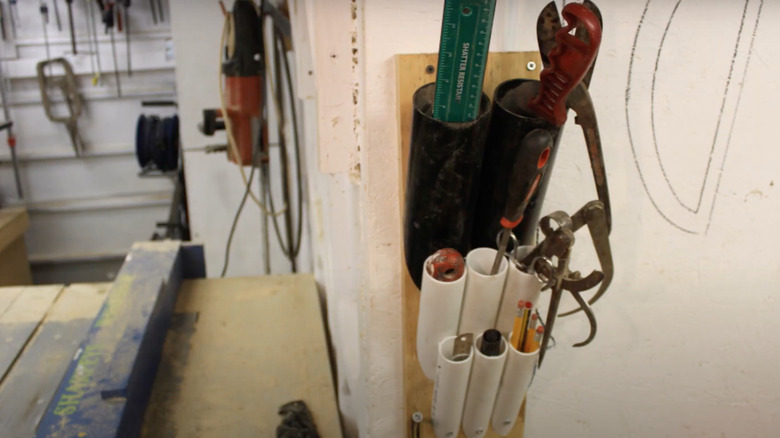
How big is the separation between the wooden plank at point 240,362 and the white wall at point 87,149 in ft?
5.87

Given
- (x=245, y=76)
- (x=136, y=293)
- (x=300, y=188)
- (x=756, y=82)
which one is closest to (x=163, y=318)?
(x=136, y=293)

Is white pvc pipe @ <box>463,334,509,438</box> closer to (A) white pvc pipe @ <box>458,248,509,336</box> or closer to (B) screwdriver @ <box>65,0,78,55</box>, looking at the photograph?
(A) white pvc pipe @ <box>458,248,509,336</box>

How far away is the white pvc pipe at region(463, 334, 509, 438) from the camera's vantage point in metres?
0.55

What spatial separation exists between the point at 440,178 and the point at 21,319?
1075mm

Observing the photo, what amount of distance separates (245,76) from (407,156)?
40.4 inches

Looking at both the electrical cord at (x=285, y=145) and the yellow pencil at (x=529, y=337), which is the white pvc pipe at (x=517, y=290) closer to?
the yellow pencil at (x=529, y=337)

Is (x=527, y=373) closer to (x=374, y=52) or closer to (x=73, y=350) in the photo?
(x=374, y=52)

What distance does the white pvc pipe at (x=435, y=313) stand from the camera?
20.5 inches

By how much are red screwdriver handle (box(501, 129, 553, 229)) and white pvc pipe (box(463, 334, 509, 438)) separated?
15 centimetres

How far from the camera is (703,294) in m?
0.75

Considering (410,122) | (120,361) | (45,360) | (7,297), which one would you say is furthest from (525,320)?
(7,297)

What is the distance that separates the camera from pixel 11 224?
8.09ft

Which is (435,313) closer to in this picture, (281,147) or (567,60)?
(567,60)

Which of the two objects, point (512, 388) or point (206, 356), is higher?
point (512, 388)
